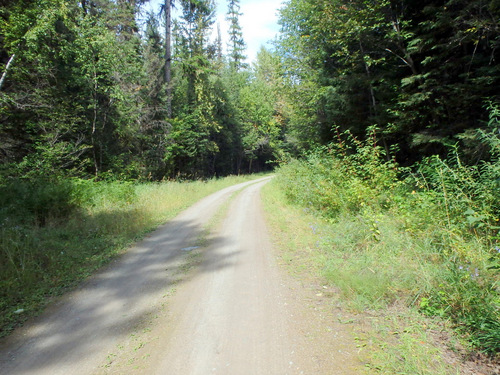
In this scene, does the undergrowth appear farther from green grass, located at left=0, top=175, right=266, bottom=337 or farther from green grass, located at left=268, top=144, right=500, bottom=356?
green grass, located at left=0, top=175, right=266, bottom=337

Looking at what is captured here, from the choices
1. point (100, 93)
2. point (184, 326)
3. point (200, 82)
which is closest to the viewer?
point (184, 326)

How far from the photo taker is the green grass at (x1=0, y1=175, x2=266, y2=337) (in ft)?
13.2

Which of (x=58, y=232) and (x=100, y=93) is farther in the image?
(x=100, y=93)

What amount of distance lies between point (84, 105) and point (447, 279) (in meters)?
16.0

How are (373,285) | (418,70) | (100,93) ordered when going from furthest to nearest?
1. (100,93)
2. (418,70)
3. (373,285)

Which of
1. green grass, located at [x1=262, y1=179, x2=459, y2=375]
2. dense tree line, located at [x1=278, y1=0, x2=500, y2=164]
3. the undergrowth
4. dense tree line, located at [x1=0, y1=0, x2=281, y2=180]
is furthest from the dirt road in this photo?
dense tree line, located at [x1=0, y1=0, x2=281, y2=180]

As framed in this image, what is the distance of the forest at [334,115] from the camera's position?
4.12 m

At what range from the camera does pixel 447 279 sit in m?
3.01

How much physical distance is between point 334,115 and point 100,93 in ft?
40.1

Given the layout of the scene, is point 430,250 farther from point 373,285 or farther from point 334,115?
point 334,115

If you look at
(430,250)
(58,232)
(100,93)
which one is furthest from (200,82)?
(430,250)

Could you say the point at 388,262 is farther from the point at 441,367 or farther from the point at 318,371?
the point at 318,371

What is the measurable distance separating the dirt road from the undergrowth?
90 centimetres

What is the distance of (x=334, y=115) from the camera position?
11242 mm
